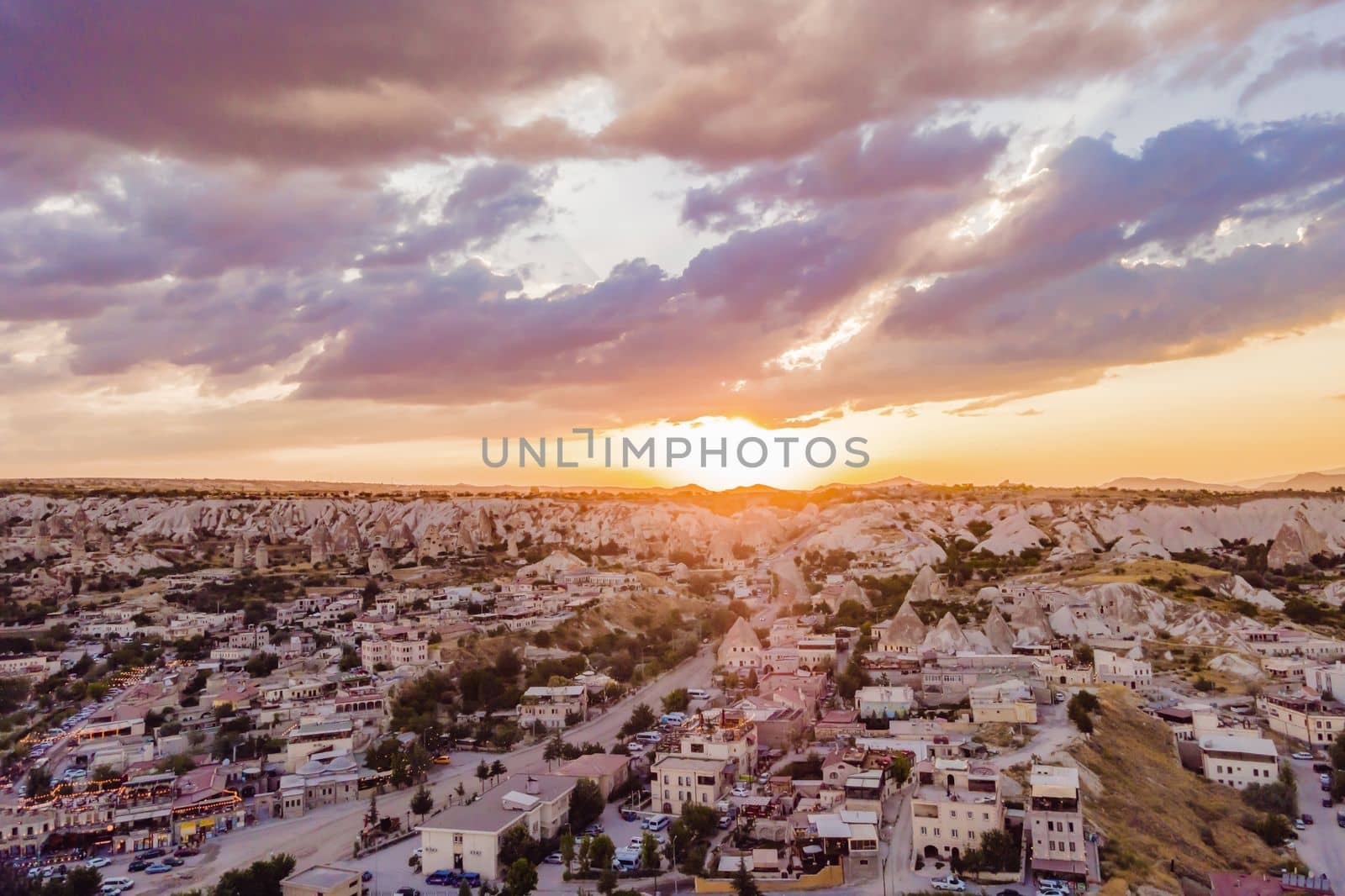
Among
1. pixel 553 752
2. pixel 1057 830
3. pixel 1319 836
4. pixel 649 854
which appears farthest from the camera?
pixel 553 752

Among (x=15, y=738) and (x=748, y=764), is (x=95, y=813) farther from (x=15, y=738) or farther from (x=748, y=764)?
(x=748, y=764)

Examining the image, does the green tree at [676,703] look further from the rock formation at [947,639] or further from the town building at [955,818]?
the town building at [955,818]

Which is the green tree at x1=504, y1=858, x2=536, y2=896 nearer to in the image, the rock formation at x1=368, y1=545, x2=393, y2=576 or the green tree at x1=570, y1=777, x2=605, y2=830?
the green tree at x1=570, y1=777, x2=605, y2=830

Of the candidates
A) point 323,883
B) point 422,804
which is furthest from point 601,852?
point 422,804

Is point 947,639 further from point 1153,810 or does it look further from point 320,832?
point 320,832

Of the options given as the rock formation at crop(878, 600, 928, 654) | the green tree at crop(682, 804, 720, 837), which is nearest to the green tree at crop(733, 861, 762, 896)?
the green tree at crop(682, 804, 720, 837)

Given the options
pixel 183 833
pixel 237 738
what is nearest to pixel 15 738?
pixel 237 738
